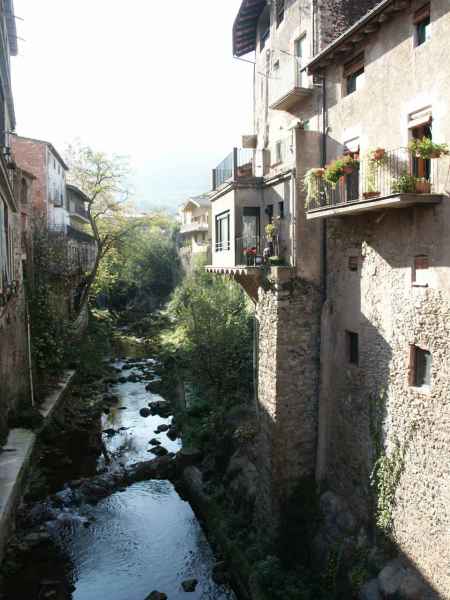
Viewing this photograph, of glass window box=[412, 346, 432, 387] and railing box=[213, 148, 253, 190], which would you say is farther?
railing box=[213, 148, 253, 190]

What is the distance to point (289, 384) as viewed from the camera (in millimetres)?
13719

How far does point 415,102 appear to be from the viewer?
1006 cm

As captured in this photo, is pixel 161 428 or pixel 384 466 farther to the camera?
pixel 161 428

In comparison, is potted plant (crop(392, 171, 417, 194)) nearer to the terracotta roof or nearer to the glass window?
the glass window

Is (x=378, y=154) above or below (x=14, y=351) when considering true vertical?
above

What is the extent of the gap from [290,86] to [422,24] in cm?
497

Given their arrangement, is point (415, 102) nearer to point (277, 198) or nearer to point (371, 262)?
point (371, 262)

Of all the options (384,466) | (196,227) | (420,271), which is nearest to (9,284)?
(384,466)

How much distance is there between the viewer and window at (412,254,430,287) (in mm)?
9895

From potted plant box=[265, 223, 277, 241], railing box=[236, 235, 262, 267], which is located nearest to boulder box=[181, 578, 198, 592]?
railing box=[236, 235, 262, 267]

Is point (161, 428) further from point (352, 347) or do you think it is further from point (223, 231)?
point (352, 347)

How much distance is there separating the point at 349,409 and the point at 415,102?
693cm

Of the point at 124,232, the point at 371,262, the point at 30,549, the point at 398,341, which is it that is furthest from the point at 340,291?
the point at 124,232

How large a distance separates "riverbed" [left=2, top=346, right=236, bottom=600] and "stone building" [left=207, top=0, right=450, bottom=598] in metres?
2.64
